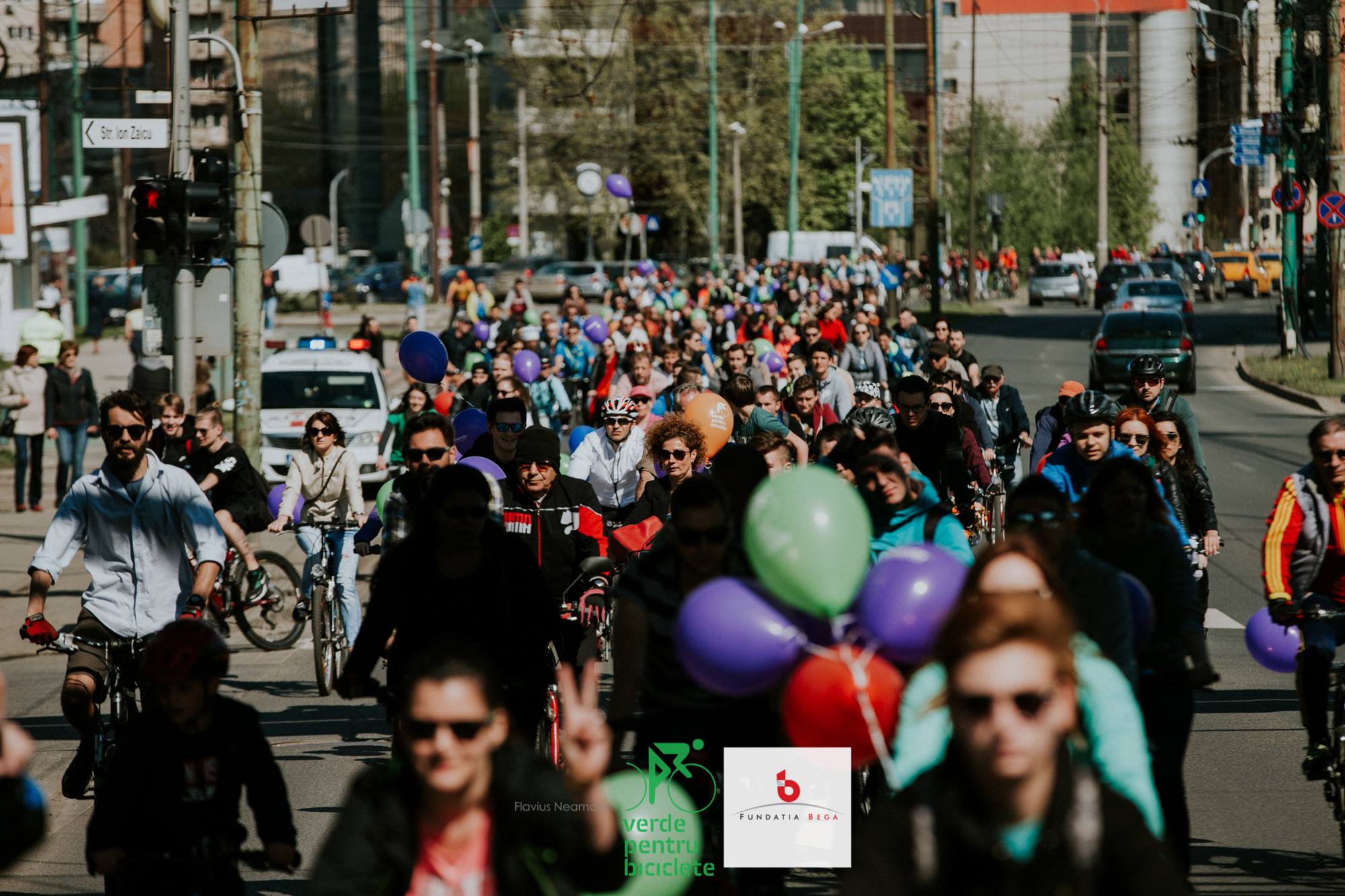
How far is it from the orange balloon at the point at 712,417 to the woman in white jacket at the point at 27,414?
36.7 ft

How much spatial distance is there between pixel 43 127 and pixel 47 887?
51.7 meters

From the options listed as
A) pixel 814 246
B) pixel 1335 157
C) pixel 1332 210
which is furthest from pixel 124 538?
pixel 814 246

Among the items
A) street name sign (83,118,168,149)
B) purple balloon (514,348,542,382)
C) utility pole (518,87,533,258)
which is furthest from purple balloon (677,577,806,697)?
utility pole (518,87,533,258)

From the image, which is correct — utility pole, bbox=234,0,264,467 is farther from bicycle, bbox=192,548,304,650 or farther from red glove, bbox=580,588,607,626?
red glove, bbox=580,588,607,626

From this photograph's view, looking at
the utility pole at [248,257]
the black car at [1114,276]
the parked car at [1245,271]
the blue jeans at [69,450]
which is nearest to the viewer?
the utility pole at [248,257]

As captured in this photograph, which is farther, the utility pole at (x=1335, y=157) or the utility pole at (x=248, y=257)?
the utility pole at (x=1335, y=157)

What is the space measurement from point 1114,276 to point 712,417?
48106 mm

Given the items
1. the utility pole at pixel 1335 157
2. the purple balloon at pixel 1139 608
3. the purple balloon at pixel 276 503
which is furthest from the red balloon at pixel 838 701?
the utility pole at pixel 1335 157

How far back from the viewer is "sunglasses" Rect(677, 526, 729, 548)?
5305mm

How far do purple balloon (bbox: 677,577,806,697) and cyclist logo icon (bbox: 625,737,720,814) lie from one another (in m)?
0.38

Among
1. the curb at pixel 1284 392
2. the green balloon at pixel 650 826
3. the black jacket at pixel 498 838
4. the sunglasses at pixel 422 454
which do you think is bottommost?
the curb at pixel 1284 392

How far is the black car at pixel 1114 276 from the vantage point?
185ft

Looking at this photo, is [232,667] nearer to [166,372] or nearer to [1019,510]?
[1019,510]

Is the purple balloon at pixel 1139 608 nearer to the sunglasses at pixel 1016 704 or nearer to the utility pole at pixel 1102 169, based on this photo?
the sunglasses at pixel 1016 704
